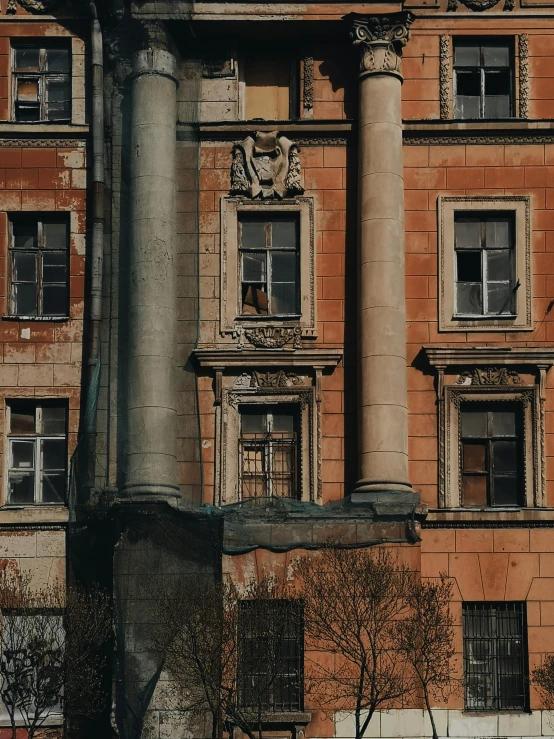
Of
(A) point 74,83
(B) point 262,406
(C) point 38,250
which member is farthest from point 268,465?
(A) point 74,83

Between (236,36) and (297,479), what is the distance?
10.0 metres

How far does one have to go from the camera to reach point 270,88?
152 feet

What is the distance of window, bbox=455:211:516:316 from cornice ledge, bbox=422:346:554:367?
3.61 feet

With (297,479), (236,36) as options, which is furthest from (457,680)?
(236,36)

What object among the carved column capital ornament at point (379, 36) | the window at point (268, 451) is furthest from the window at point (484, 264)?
the window at point (268, 451)

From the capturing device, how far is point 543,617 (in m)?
42.9

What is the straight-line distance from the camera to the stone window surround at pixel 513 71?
45.4 metres

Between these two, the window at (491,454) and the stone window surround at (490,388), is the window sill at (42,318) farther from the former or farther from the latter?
Result: the window at (491,454)

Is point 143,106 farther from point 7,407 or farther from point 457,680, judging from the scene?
point 457,680

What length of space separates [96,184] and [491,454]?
34.0 feet

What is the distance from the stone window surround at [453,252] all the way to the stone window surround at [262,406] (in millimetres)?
3356

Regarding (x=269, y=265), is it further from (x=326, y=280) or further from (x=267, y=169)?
(x=267, y=169)

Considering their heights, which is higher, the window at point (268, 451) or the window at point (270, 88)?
the window at point (270, 88)

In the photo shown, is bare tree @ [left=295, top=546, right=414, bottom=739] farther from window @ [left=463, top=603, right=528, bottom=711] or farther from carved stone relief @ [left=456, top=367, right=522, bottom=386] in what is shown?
carved stone relief @ [left=456, top=367, right=522, bottom=386]
